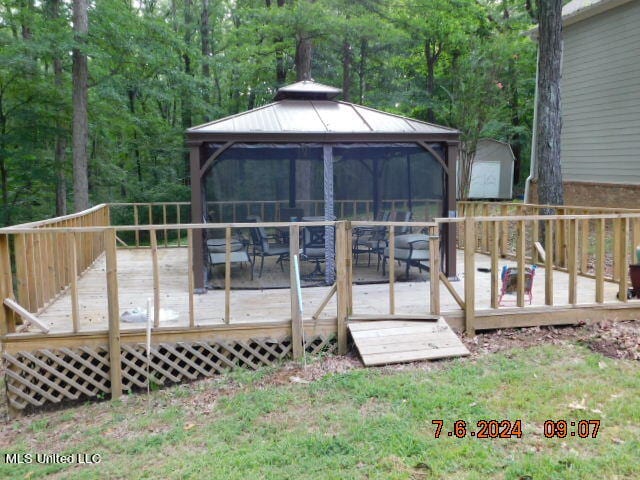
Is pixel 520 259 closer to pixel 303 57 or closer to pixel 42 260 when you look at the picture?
pixel 42 260

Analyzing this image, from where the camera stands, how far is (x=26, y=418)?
4.33m

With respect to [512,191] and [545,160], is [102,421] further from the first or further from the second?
[512,191]

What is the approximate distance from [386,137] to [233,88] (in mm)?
10816

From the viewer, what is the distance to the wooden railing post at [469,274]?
4.70 m

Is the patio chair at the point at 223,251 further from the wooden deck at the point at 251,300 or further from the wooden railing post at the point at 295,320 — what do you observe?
the wooden railing post at the point at 295,320

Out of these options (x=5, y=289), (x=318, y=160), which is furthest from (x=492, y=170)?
(x=5, y=289)

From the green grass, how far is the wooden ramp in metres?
0.15

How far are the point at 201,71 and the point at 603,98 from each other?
13.1 m

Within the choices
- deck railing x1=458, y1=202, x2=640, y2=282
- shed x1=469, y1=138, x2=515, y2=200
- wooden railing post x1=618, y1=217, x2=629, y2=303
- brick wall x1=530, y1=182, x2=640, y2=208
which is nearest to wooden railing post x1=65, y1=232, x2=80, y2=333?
deck railing x1=458, y1=202, x2=640, y2=282

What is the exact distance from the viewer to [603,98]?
412 inches

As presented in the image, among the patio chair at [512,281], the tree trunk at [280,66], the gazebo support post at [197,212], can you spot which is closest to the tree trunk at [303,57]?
the tree trunk at [280,66]

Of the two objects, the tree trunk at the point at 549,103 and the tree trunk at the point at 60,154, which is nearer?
the tree trunk at the point at 549,103

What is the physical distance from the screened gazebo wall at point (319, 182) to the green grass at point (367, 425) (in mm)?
3089

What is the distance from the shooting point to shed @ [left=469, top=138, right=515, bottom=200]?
17844 millimetres
